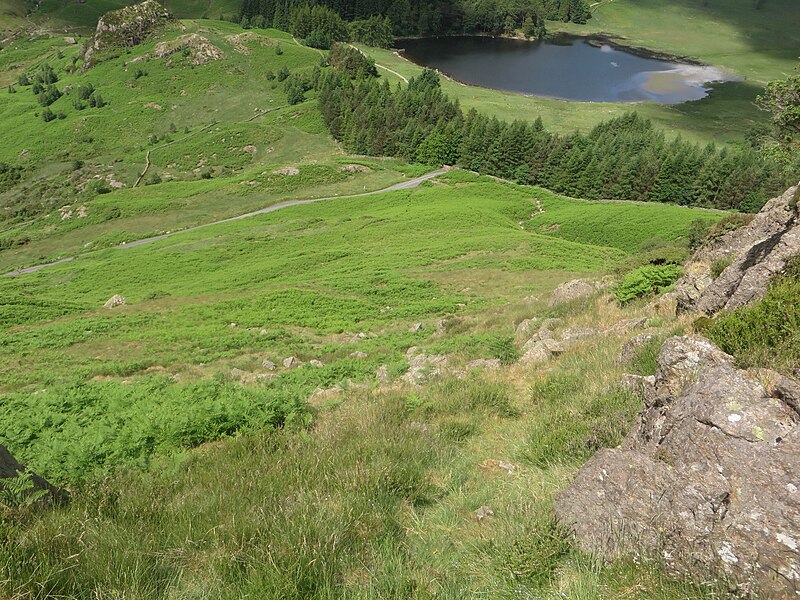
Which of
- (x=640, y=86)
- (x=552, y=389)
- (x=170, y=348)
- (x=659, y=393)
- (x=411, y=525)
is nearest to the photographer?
(x=411, y=525)

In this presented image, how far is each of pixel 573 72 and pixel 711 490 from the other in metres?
197

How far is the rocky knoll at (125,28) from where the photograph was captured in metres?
156

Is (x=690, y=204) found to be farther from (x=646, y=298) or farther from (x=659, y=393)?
(x=659, y=393)

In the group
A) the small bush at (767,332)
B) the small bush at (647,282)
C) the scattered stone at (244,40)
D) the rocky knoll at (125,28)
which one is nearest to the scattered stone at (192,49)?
the scattered stone at (244,40)

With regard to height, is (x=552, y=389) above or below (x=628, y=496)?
below

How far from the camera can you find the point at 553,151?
88125 millimetres

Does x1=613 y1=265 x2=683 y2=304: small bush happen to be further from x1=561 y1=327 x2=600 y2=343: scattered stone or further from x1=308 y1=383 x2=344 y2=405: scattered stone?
x1=308 y1=383 x2=344 y2=405: scattered stone

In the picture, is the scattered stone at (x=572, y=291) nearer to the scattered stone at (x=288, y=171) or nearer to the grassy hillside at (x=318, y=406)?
the grassy hillside at (x=318, y=406)

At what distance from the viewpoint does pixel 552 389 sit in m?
9.36

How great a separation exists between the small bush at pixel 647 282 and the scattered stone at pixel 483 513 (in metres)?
14.9

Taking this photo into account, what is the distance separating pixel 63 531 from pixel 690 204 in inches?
3593

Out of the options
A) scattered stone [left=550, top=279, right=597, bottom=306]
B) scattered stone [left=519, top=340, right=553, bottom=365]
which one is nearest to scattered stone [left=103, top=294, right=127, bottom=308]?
scattered stone [left=550, top=279, right=597, bottom=306]

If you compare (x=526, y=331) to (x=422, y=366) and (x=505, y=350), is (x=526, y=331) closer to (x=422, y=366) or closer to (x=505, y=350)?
(x=505, y=350)

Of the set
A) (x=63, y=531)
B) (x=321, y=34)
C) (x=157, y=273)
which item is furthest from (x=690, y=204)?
(x=321, y=34)
